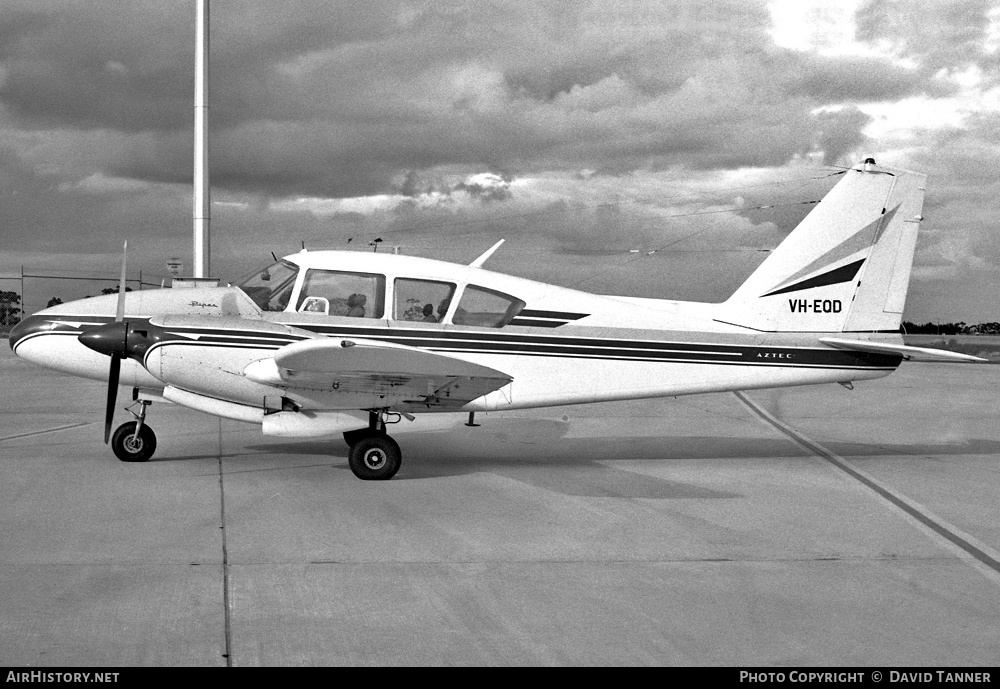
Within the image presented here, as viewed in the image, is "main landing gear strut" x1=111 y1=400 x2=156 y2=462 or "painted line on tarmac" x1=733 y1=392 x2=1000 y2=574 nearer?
"painted line on tarmac" x1=733 y1=392 x2=1000 y2=574

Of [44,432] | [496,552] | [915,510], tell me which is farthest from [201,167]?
[915,510]

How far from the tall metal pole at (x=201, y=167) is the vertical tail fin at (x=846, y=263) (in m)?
12.4

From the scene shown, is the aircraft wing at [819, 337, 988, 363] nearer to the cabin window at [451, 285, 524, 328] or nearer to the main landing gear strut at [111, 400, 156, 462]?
the cabin window at [451, 285, 524, 328]

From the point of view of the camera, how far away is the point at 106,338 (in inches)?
371

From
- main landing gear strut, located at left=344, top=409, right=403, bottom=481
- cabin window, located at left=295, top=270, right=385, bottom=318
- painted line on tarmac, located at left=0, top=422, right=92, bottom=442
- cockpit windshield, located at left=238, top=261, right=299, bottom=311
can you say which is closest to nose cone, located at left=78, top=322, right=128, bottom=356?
cockpit windshield, located at left=238, top=261, right=299, bottom=311

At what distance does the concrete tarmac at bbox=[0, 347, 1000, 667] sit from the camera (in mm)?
4977

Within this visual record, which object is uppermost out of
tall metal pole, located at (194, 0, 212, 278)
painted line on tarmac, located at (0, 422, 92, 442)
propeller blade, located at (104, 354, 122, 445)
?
tall metal pole, located at (194, 0, 212, 278)

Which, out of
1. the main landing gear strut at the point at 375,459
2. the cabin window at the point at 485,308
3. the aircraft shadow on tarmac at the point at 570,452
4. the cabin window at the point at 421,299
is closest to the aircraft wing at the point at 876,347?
the aircraft shadow on tarmac at the point at 570,452

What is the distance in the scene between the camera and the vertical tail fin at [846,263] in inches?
438

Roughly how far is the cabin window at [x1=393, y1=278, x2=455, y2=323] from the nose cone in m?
2.75

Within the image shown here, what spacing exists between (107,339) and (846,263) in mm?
8310

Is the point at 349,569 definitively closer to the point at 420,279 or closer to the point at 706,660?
the point at 706,660

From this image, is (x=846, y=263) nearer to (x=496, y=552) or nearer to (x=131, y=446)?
(x=496, y=552)

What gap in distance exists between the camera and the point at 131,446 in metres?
10.2
